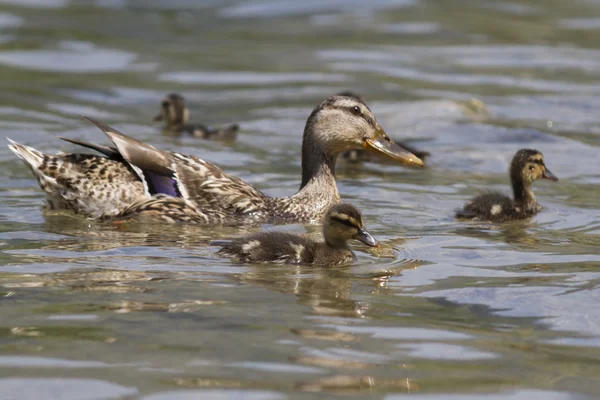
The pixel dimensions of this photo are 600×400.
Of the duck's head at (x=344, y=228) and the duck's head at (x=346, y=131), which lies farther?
the duck's head at (x=346, y=131)

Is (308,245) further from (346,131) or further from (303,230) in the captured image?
(346,131)

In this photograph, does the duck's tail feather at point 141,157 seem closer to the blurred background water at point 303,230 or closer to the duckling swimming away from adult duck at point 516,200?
the blurred background water at point 303,230

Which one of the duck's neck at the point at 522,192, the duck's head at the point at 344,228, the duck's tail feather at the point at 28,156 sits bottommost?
the duck's neck at the point at 522,192

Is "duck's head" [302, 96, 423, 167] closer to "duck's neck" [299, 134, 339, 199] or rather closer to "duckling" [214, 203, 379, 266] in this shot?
"duck's neck" [299, 134, 339, 199]

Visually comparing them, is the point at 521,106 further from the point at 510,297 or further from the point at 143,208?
the point at 510,297

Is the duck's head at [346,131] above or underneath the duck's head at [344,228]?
above

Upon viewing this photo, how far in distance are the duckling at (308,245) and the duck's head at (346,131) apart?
71.9 inches

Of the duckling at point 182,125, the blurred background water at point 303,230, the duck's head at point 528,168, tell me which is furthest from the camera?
the duckling at point 182,125

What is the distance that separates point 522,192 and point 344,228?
252cm

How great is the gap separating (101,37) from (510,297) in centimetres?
1189

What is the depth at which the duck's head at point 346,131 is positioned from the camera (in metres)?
8.38

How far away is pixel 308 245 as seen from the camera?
6.44 metres

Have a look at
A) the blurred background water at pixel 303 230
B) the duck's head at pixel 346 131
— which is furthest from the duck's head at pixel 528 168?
the duck's head at pixel 346 131

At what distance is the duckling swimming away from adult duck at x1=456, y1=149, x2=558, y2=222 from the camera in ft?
26.5
